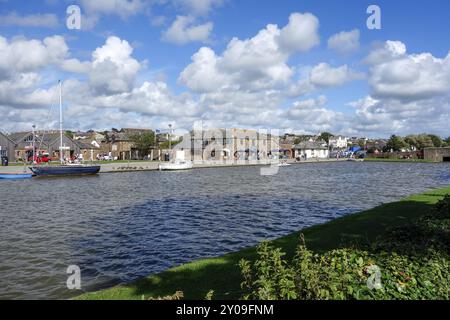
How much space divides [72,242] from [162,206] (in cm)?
1188

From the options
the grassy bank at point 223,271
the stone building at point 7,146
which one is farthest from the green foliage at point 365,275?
the stone building at point 7,146

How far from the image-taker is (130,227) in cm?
2208

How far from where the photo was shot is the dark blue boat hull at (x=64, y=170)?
59594 mm

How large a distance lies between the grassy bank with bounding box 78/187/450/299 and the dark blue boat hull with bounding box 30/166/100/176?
53.1 m

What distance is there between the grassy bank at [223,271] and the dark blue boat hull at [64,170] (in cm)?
→ 5314

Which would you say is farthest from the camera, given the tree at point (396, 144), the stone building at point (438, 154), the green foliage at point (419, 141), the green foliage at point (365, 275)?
the green foliage at point (419, 141)

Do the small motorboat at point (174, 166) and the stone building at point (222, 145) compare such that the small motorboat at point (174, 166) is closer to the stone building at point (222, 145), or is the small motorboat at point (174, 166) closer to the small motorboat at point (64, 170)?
the small motorboat at point (64, 170)

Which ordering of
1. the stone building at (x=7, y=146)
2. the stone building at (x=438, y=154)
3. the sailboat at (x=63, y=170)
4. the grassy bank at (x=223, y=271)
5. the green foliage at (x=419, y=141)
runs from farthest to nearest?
the green foliage at (x=419, y=141) < the stone building at (x=438, y=154) < the stone building at (x=7, y=146) < the sailboat at (x=63, y=170) < the grassy bank at (x=223, y=271)

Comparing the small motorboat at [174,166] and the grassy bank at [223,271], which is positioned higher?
the small motorboat at [174,166]

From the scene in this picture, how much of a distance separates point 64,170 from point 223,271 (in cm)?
5724

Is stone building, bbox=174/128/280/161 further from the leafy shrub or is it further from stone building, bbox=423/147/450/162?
the leafy shrub
